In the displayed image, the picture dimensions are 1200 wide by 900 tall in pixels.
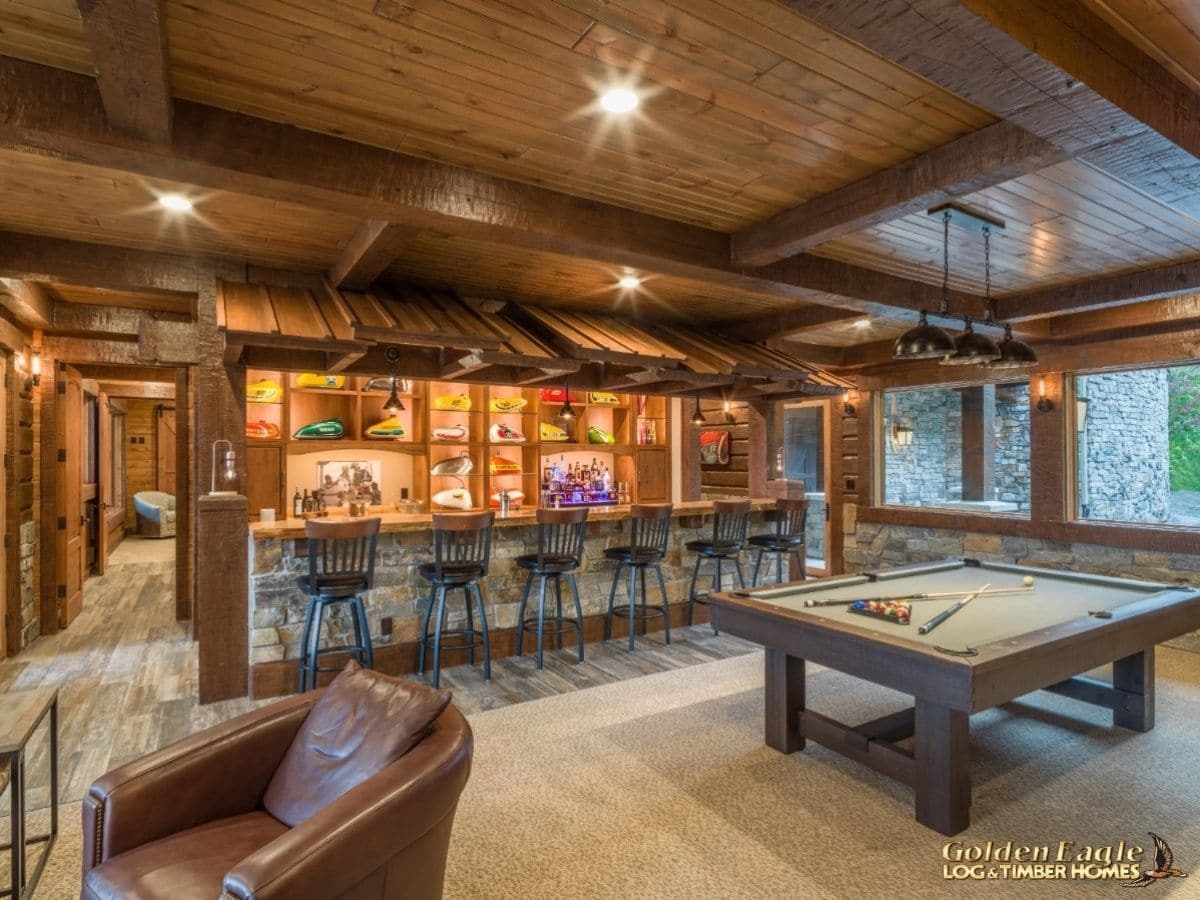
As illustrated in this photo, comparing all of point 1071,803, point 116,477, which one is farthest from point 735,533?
point 116,477

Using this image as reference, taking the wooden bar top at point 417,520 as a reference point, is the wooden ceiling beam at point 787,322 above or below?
above

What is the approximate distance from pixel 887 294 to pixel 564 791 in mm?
3574

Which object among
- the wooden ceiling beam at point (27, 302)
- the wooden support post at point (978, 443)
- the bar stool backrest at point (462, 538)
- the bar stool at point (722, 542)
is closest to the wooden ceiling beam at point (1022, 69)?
the bar stool backrest at point (462, 538)

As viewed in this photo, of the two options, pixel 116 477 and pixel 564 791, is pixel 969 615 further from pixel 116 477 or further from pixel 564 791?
pixel 116 477

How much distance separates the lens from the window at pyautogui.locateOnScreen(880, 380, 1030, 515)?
22.8 feet

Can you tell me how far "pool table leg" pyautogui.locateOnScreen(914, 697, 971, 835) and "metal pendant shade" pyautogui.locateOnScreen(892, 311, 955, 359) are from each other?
1594mm

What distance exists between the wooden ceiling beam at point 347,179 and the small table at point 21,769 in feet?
6.17

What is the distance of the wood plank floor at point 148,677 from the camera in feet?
11.7

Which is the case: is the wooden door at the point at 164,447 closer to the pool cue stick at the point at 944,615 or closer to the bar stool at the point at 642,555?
the bar stool at the point at 642,555

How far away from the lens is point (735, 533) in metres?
5.94

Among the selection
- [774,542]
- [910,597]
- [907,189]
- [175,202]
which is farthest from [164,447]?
[907,189]

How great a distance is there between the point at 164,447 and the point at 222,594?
37.3ft

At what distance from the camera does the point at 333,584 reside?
3.95 meters

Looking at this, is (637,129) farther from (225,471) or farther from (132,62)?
(225,471)
